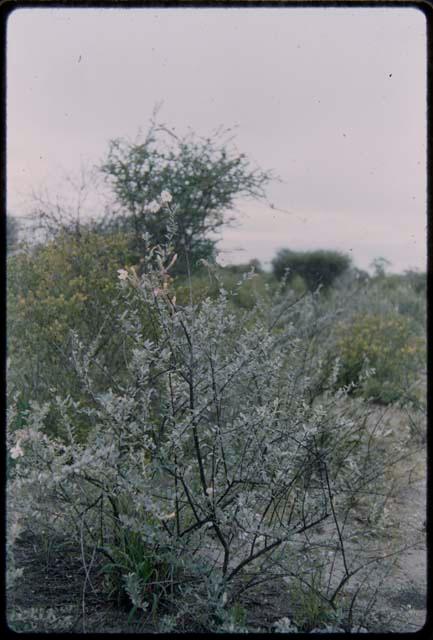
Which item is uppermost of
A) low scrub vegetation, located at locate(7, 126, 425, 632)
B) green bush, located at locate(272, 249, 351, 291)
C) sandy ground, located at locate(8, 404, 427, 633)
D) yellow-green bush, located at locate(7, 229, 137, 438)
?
green bush, located at locate(272, 249, 351, 291)

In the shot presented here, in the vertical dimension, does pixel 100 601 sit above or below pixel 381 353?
below

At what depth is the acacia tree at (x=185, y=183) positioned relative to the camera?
7.64m

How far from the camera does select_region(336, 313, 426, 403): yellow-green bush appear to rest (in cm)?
777

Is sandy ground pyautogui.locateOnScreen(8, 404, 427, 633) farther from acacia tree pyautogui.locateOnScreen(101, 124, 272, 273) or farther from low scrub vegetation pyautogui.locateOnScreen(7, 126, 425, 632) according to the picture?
acacia tree pyautogui.locateOnScreen(101, 124, 272, 273)

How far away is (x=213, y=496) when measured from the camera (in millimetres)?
2992

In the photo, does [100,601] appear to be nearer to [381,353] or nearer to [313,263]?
[381,353]

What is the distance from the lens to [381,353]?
323 inches

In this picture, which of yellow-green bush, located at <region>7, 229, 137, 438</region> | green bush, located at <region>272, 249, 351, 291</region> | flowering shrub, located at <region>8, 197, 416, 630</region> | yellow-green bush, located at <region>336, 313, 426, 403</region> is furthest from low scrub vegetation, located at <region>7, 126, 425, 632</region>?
green bush, located at <region>272, 249, 351, 291</region>

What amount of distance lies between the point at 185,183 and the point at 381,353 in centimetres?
270

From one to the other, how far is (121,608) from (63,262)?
2.84 metres

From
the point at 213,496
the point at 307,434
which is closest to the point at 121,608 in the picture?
the point at 213,496

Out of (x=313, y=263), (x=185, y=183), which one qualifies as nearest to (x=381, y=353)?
(x=185, y=183)

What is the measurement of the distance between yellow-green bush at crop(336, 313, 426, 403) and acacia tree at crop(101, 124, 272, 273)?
→ 1.81 metres

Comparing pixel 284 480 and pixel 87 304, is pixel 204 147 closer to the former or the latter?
pixel 87 304
